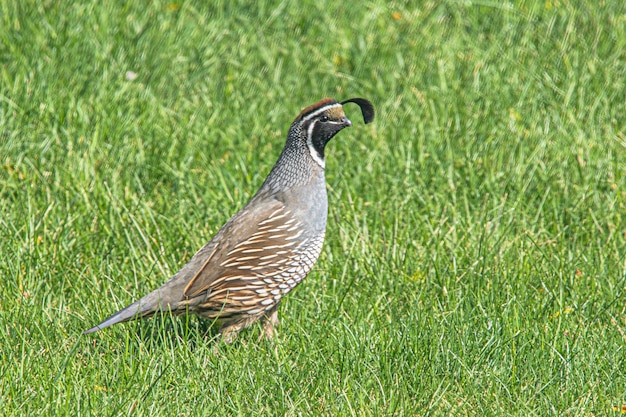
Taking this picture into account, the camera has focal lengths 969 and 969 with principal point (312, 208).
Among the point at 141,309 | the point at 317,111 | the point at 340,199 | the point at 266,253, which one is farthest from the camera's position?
the point at 340,199

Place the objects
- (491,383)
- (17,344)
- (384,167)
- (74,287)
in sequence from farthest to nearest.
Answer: (384,167), (74,287), (17,344), (491,383)

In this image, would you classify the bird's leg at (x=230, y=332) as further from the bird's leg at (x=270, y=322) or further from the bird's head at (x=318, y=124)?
the bird's head at (x=318, y=124)

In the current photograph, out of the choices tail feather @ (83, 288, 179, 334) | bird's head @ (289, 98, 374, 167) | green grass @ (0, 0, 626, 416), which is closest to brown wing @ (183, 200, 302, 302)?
tail feather @ (83, 288, 179, 334)

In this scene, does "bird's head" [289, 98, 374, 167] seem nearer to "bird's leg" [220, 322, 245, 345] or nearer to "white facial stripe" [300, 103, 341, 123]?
"white facial stripe" [300, 103, 341, 123]

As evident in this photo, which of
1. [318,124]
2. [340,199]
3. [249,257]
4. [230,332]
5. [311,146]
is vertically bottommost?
[230,332]

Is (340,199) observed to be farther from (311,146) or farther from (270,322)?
(270,322)

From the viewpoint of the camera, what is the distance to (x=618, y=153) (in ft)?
20.2

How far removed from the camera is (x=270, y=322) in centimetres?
466

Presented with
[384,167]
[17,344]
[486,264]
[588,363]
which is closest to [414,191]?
[384,167]

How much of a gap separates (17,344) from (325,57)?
12.7ft

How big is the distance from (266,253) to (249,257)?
3.3 inches

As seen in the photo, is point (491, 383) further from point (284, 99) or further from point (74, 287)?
point (284, 99)

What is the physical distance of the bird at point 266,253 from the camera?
4551 mm

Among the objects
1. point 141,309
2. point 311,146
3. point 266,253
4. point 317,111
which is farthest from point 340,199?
→ point 141,309
